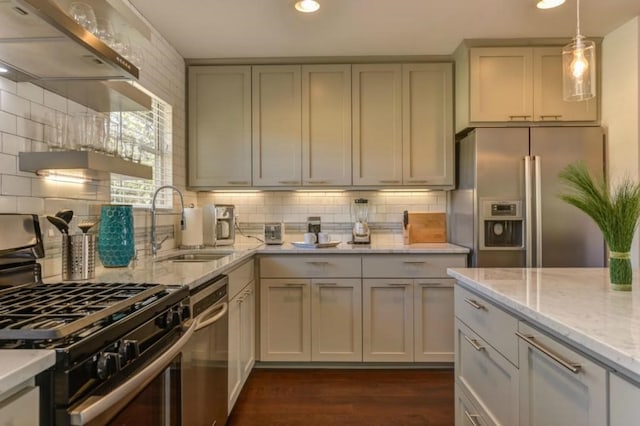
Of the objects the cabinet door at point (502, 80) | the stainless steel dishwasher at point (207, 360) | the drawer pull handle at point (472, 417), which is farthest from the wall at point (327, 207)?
the drawer pull handle at point (472, 417)

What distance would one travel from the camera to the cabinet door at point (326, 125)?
3309 mm

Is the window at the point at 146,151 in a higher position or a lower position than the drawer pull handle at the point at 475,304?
higher

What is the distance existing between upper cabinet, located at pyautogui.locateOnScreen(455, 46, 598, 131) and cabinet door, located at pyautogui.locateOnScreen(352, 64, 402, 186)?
1.82 ft

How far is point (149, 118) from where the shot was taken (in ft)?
9.19

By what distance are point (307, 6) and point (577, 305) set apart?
215 cm

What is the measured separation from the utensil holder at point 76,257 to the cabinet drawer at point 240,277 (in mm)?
767

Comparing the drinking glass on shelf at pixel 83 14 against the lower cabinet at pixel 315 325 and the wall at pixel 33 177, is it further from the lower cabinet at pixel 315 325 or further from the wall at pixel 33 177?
the lower cabinet at pixel 315 325

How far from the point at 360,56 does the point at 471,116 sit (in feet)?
3.35

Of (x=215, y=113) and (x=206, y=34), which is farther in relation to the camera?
(x=215, y=113)

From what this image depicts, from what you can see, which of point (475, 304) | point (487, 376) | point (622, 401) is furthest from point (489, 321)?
Result: point (622, 401)

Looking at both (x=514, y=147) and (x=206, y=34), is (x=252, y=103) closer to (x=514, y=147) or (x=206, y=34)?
(x=206, y=34)

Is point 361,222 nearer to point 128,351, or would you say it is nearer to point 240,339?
point 240,339

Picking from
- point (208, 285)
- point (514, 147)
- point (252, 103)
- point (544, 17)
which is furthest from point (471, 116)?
point (208, 285)

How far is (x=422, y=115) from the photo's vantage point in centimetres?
330
